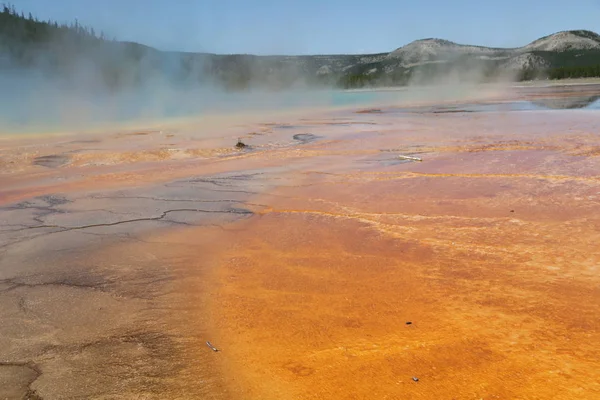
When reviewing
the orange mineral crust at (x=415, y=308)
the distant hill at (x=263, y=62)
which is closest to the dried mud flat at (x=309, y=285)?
the orange mineral crust at (x=415, y=308)

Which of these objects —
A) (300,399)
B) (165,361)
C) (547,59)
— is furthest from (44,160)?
(547,59)

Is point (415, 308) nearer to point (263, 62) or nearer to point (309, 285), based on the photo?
point (309, 285)

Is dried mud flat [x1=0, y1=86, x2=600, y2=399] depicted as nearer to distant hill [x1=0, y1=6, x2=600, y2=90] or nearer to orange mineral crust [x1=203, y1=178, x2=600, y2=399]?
orange mineral crust [x1=203, y1=178, x2=600, y2=399]

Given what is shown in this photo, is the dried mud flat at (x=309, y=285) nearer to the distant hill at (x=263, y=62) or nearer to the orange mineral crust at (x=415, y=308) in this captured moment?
the orange mineral crust at (x=415, y=308)

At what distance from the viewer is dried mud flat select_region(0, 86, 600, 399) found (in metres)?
2.20

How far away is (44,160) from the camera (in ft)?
30.6

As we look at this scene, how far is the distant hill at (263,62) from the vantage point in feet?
167

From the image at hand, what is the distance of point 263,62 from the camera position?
347 feet

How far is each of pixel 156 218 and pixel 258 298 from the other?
243 centimetres

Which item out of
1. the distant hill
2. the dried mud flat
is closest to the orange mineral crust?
the dried mud flat

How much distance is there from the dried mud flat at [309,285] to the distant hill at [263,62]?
4199cm

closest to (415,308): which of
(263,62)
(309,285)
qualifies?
(309,285)

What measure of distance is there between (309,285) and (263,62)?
353ft

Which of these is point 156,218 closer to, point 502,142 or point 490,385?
point 490,385
